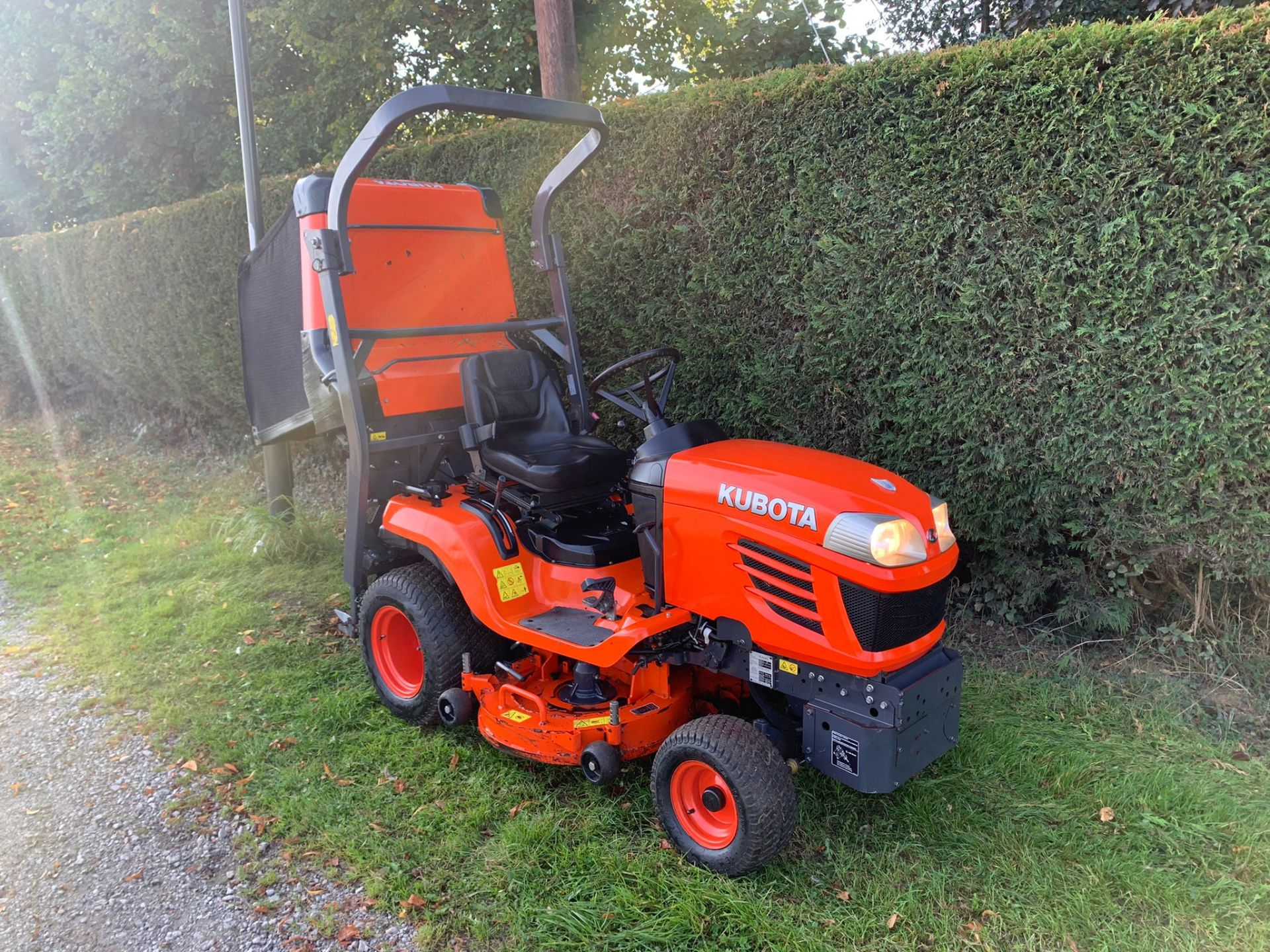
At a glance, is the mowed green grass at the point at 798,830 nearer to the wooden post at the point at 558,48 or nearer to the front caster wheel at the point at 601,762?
the front caster wheel at the point at 601,762

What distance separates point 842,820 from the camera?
3.05 meters

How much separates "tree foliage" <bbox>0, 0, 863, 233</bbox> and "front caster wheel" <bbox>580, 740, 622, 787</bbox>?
663cm

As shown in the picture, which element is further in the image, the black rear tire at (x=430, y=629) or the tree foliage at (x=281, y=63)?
the tree foliage at (x=281, y=63)

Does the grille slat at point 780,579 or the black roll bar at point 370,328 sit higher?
the black roll bar at point 370,328

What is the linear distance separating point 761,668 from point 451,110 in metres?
2.50

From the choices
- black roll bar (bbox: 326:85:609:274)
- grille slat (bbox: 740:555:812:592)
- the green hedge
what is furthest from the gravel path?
the green hedge

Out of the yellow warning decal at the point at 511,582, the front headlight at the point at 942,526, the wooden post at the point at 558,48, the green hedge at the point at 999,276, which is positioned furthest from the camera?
the wooden post at the point at 558,48

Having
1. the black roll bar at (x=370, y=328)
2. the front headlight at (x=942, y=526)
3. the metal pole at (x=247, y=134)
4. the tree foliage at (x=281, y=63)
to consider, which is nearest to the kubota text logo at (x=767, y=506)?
the front headlight at (x=942, y=526)

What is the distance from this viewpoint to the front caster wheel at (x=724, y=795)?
2.67 metres

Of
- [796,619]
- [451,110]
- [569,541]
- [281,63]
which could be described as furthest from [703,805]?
[281,63]

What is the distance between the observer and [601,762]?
3037 mm

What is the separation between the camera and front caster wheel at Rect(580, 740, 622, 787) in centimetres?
304

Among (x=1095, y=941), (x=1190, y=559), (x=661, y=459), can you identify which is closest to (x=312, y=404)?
(x=661, y=459)

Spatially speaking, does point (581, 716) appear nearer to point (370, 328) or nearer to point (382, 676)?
point (382, 676)
